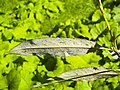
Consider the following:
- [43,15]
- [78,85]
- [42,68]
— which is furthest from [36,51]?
[43,15]

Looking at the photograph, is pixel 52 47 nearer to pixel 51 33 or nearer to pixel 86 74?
pixel 86 74

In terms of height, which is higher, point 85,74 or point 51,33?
point 85,74

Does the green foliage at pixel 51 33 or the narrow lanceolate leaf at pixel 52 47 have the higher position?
the narrow lanceolate leaf at pixel 52 47

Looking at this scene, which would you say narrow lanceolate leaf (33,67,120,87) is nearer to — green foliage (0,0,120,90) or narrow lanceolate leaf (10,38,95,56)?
narrow lanceolate leaf (10,38,95,56)

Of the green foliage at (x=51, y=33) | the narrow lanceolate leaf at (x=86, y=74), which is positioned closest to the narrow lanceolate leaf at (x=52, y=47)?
the narrow lanceolate leaf at (x=86, y=74)

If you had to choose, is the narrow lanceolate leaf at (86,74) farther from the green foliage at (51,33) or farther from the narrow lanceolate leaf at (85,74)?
Result: the green foliage at (51,33)

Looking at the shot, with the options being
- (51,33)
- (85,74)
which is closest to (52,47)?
(85,74)

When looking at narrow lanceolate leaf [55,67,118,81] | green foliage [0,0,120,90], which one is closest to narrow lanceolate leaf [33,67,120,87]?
narrow lanceolate leaf [55,67,118,81]
